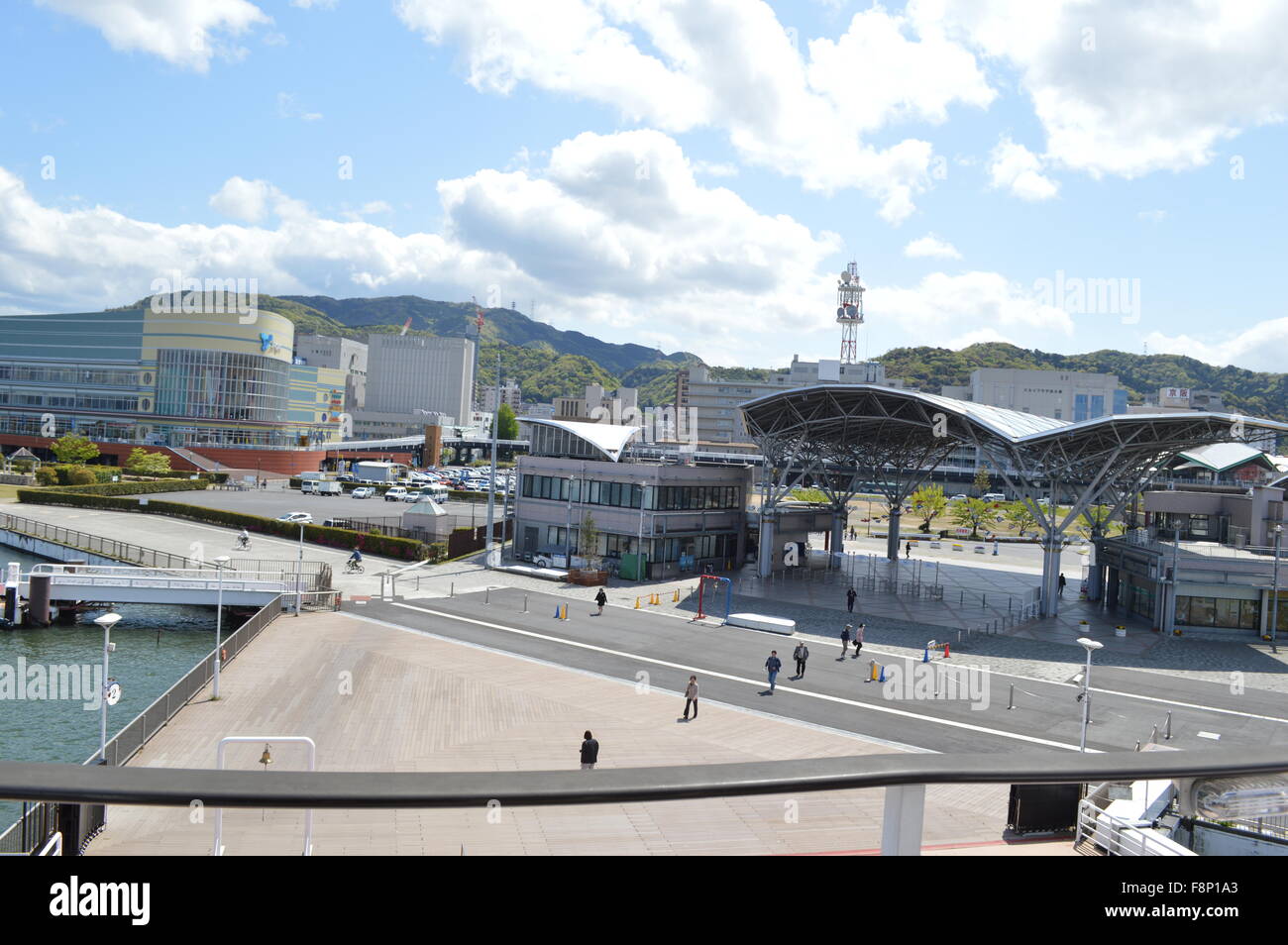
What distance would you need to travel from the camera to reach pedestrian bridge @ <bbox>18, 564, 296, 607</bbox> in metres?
37.3

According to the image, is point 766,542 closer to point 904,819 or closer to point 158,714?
point 158,714

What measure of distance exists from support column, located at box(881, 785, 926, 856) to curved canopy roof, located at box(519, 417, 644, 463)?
49.8 m

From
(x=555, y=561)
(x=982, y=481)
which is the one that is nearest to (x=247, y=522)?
(x=555, y=561)

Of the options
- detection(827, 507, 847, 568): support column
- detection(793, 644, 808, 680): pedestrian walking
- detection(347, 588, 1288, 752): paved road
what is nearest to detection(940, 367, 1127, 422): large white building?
detection(827, 507, 847, 568): support column

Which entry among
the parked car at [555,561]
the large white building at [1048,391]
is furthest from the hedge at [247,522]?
the large white building at [1048,391]

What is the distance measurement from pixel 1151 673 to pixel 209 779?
121ft

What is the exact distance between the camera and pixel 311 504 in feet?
250

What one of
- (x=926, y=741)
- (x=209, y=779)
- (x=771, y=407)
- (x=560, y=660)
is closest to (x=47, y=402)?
(x=771, y=407)

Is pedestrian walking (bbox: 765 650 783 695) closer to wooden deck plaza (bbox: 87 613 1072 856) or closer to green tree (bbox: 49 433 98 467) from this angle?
wooden deck plaza (bbox: 87 613 1072 856)

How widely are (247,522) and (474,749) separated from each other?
4494 centimetres

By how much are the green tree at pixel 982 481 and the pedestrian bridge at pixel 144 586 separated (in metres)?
105

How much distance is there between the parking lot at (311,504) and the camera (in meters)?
67.8
